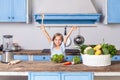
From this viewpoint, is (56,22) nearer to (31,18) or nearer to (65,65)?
(31,18)

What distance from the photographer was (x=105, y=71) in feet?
7.60

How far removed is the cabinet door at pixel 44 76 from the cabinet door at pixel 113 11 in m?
2.22

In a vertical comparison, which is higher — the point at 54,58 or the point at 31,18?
the point at 31,18

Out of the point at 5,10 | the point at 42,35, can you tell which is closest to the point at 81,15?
the point at 42,35

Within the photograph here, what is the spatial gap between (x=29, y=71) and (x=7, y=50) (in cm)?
50

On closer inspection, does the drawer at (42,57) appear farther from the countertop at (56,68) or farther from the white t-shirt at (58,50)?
the countertop at (56,68)

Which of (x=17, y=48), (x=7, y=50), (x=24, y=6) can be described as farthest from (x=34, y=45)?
(x=7, y=50)

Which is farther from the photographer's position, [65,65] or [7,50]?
[7,50]

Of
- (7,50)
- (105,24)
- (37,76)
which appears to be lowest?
(37,76)

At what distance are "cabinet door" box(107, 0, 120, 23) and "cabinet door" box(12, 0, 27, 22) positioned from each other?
4.81ft

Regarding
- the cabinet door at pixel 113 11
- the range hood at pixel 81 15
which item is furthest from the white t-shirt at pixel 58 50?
the cabinet door at pixel 113 11

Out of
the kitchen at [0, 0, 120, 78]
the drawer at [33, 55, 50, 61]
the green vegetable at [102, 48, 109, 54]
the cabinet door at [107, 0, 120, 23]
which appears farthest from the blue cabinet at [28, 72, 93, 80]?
the kitchen at [0, 0, 120, 78]

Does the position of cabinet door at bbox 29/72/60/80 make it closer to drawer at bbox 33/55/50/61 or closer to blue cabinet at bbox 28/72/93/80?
blue cabinet at bbox 28/72/93/80

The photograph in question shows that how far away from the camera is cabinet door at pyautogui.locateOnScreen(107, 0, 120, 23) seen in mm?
4273
